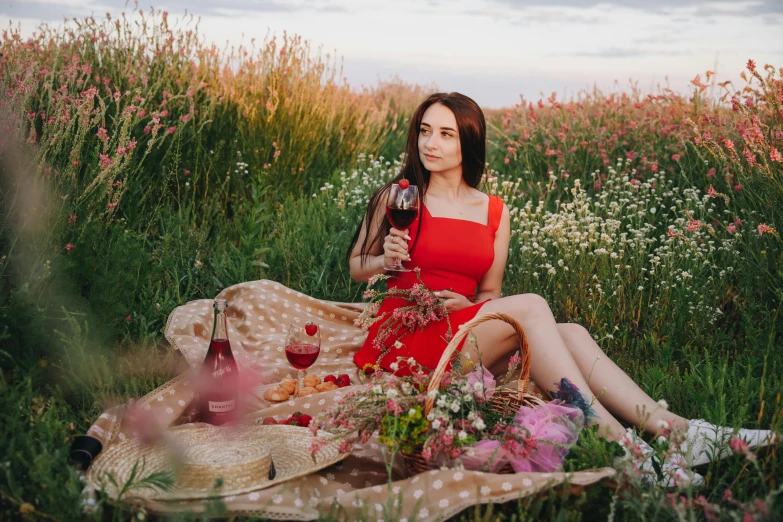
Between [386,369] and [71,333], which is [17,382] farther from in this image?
[386,369]

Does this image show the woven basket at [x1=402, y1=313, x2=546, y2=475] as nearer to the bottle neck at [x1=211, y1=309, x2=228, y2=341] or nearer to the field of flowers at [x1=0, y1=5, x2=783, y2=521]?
the field of flowers at [x1=0, y1=5, x2=783, y2=521]

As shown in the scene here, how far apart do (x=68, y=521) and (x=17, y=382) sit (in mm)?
993

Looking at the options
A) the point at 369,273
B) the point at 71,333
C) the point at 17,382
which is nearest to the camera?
the point at 17,382

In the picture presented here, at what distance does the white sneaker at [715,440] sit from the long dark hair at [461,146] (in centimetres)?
168

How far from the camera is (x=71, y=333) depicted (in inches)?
118

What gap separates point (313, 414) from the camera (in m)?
3.13

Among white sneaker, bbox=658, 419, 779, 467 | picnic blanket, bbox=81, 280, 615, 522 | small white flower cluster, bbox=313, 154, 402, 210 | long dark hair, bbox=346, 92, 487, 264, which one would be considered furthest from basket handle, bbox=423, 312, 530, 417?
small white flower cluster, bbox=313, 154, 402, 210

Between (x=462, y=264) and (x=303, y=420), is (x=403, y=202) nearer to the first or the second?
(x=462, y=264)

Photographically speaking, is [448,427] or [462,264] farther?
[462,264]

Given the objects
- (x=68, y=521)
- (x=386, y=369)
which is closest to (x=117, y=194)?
(x=386, y=369)

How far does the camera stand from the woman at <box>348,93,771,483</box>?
120 inches

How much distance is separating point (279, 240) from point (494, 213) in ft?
5.83

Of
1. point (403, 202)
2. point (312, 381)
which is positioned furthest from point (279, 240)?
point (403, 202)

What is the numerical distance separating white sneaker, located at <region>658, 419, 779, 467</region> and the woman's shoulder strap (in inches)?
62.6
